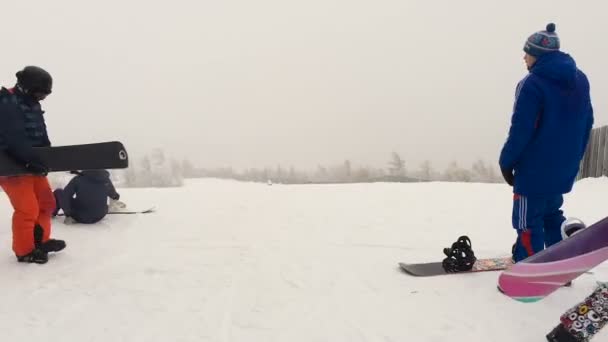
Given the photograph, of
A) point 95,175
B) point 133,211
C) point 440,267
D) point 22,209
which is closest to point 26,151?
point 22,209

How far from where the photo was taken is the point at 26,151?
3.30m

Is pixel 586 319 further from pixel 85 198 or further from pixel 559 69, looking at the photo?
pixel 85 198

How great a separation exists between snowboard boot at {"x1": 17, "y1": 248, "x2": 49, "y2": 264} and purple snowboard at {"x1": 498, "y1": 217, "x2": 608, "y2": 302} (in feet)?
11.3

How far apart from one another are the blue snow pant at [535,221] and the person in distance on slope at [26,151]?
3730 millimetres

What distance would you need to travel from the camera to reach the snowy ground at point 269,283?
2332 millimetres

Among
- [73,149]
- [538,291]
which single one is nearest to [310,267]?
[538,291]

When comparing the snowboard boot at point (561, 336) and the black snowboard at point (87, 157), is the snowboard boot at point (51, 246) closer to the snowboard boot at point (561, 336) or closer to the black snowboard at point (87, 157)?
the black snowboard at point (87, 157)

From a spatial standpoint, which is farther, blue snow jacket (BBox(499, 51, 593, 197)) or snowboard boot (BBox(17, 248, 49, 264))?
snowboard boot (BBox(17, 248, 49, 264))

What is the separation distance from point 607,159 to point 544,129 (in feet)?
27.8

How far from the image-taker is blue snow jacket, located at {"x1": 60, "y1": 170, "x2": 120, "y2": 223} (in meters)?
4.62

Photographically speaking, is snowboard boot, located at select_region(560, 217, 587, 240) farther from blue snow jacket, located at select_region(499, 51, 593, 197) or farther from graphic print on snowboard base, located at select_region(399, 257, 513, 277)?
graphic print on snowboard base, located at select_region(399, 257, 513, 277)

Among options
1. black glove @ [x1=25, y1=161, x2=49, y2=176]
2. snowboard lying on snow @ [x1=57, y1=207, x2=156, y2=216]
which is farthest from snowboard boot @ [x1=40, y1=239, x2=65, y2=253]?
snowboard lying on snow @ [x1=57, y1=207, x2=156, y2=216]

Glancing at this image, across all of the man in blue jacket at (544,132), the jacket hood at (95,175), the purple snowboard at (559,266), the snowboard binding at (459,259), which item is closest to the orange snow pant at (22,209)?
the jacket hood at (95,175)

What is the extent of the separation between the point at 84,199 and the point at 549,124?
4.57 m
